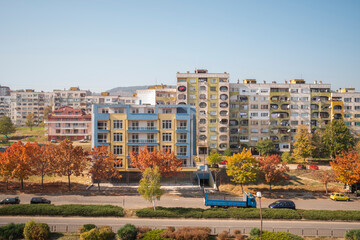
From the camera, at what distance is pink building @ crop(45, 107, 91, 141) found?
357ft

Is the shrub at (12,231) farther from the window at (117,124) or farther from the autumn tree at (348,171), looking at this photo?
the autumn tree at (348,171)

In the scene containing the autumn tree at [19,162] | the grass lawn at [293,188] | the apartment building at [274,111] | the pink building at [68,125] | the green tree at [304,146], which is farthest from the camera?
the pink building at [68,125]

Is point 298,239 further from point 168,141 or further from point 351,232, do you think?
point 168,141

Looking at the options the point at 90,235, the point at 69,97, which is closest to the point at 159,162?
the point at 90,235

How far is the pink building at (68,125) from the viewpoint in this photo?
108750mm

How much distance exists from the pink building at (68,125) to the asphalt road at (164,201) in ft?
194

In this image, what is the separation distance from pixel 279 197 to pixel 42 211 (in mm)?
39320

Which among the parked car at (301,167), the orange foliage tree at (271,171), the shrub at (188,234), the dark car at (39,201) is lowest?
the shrub at (188,234)

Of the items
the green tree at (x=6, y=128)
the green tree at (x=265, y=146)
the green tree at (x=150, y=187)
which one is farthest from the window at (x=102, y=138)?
the green tree at (x=6, y=128)

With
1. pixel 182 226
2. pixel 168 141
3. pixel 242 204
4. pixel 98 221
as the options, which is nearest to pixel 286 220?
pixel 242 204

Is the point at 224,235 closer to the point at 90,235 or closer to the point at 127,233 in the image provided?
the point at 127,233

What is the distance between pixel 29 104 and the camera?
152 metres

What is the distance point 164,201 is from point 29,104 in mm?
124847

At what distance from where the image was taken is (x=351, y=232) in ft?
116
